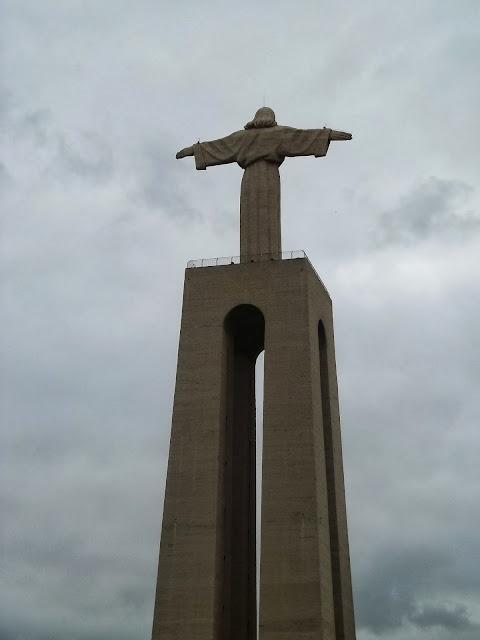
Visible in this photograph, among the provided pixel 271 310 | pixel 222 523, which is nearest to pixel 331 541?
pixel 222 523

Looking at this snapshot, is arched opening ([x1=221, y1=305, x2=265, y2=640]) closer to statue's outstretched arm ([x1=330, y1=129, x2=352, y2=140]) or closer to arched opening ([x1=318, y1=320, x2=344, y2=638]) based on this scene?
arched opening ([x1=318, y1=320, x2=344, y2=638])

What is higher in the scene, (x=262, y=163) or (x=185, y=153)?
(x=185, y=153)

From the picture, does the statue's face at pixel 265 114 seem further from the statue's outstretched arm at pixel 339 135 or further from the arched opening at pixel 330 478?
the arched opening at pixel 330 478

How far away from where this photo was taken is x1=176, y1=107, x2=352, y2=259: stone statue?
2852cm

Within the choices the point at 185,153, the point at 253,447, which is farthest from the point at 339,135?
the point at 253,447

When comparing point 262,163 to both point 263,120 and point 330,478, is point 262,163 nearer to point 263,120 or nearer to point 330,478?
point 263,120

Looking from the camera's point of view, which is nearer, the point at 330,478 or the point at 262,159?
the point at 330,478

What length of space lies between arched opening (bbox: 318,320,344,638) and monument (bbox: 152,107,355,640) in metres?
0.04

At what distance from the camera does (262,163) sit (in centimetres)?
2955

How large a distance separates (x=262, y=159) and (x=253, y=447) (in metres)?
10.9

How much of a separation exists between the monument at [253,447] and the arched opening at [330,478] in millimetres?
43

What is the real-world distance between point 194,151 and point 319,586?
57.7 feet

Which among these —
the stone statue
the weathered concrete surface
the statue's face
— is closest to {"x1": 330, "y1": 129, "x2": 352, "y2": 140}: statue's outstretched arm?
the stone statue

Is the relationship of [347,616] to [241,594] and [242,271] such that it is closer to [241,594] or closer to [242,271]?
[241,594]
